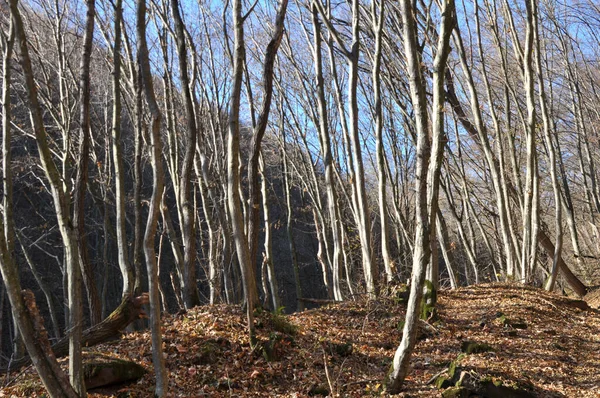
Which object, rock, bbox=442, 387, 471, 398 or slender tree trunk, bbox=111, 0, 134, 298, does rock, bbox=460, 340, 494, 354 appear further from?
slender tree trunk, bbox=111, 0, 134, 298

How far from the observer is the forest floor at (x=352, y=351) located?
513 cm

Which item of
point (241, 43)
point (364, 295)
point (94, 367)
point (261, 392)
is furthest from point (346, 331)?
point (241, 43)

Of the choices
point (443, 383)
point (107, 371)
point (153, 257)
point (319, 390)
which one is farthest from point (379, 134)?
point (107, 371)

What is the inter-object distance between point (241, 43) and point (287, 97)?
9.36 meters

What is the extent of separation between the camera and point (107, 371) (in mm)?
4902

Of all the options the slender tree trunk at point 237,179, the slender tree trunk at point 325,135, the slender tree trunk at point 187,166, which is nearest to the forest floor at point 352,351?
the slender tree trunk at point 237,179

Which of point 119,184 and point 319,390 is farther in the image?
point 119,184

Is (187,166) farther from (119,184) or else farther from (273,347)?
(273,347)

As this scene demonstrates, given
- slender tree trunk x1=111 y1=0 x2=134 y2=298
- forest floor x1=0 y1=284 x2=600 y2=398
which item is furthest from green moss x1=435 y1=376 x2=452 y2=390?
slender tree trunk x1=111 y1=0 x2=134 y2=298

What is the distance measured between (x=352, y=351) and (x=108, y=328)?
2703mm

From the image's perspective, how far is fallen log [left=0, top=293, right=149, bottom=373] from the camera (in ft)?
18.5

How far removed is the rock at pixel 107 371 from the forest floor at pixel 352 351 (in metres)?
0.08

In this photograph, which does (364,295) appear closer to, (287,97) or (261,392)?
(261,392)

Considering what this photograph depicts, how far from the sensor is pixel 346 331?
22.8ft
